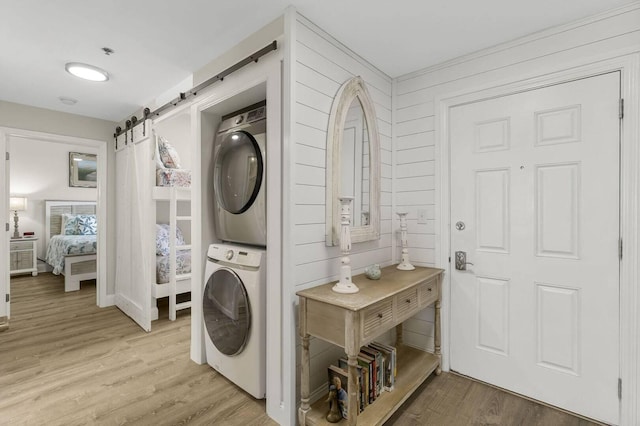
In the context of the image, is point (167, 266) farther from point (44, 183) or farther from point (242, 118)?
point (44, 183)

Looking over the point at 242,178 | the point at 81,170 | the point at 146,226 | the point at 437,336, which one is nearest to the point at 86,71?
the point at 146,226

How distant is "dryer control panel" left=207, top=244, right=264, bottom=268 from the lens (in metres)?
1.97

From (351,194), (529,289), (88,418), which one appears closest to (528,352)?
(529,289)

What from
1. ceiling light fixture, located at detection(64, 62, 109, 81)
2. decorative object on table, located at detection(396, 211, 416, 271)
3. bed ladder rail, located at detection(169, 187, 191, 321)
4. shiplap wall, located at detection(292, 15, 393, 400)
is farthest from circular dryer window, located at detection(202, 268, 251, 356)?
ceiling light fixture, located at detection(64, 62, 109, 81)

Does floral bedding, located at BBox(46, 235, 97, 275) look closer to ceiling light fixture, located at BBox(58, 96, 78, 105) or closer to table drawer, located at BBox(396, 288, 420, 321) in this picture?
ceiling light fixture, located at BBox(58, 96, 78, 105)

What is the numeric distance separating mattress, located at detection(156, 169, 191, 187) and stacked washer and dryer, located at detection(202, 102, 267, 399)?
1192 mm

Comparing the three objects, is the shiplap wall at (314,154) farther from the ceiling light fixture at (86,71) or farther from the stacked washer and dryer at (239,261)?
the ceiling light fixture at (86,71)

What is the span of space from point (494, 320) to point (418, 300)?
1.98 ft

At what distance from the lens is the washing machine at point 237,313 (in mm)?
1974

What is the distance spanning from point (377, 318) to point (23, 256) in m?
6.83

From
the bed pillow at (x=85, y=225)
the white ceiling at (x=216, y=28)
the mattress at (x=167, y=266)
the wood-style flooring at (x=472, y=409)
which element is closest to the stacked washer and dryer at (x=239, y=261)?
the white ceiling at (x=216, y=28)

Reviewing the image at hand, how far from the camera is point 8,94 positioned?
3.02 meters

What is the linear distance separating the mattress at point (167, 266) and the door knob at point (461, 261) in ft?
9.65

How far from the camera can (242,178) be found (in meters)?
2.20
